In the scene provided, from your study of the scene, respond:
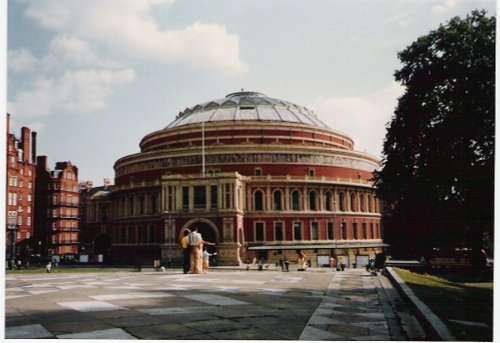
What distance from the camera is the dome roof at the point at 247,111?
215ft

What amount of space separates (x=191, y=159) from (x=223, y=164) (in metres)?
3.91

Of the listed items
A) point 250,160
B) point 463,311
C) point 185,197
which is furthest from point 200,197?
point 463,311

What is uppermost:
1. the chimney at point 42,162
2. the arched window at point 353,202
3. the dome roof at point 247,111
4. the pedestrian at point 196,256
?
the dome roof at point 247,111

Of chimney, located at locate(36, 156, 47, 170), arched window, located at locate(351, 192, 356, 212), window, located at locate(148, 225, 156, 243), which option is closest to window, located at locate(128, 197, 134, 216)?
window, located at locate(148, 225, 156, 243)

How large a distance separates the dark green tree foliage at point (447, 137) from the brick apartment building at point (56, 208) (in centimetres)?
6063

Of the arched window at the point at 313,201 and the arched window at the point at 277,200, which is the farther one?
the arched window at the point at 313,201

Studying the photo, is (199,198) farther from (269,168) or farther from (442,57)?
(442,57)

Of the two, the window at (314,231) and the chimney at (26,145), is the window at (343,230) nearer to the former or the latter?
the window at (314,231)

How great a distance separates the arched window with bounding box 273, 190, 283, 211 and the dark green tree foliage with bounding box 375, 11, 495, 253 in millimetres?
31531

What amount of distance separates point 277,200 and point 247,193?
365 centimetres

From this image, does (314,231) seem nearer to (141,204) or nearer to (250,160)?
(250,160)

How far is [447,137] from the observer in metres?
18.6

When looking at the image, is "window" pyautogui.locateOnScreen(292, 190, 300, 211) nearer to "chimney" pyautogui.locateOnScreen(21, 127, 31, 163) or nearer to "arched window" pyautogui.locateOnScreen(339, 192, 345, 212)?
"arched window" pyautogui.locateOnScreen(339, 192, 345, 212)

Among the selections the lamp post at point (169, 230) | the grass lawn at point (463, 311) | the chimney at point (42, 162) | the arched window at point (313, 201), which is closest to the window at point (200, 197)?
the lamp post at point (169, 230)
